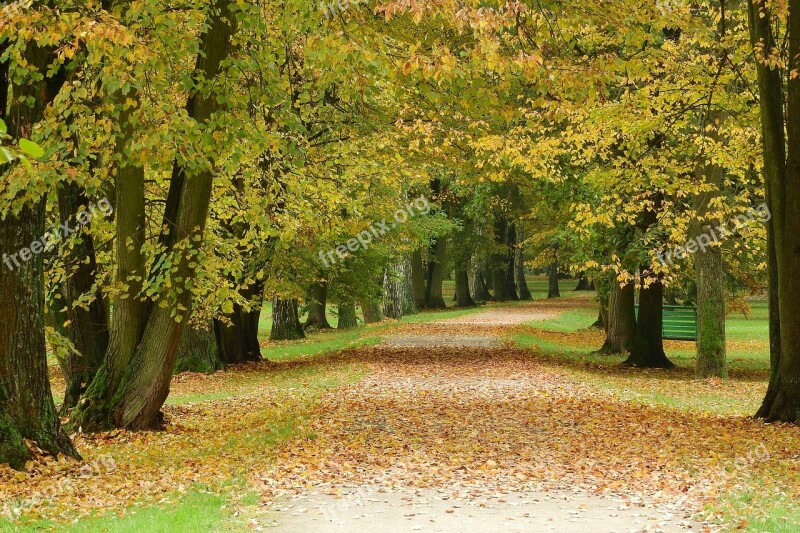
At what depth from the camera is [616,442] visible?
11.3m

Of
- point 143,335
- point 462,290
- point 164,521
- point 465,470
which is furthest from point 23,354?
point 462,290

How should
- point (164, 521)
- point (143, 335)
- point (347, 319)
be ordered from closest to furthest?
point (164, 521), point (143, 335), point (347, 319)

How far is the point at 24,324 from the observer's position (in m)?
9.58

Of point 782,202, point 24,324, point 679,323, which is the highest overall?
point 782,202

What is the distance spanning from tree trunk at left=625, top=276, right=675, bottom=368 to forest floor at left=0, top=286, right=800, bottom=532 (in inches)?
155

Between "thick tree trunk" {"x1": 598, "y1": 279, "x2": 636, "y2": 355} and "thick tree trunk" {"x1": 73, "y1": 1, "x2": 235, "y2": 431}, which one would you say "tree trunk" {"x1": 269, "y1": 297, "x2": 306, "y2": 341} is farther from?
"thick tree trunk" {"x1": 73, "y1": 1, "x2": 235, "y2": 431}

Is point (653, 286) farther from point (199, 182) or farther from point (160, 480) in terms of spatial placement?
point (160, 480)

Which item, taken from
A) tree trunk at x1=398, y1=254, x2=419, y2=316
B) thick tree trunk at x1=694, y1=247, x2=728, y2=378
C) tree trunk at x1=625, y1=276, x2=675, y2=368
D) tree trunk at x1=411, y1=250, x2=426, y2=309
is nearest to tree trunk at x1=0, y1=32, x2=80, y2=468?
thick tree trunk at x1=694, y1=247, x2=728, y2=378

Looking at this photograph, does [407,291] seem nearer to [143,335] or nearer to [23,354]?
[143,335]

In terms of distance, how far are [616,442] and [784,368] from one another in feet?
9.86

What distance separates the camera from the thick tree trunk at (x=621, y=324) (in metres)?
26.0

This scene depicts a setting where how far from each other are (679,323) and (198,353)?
13.9 meters

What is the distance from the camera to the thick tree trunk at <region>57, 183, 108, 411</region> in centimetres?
1366

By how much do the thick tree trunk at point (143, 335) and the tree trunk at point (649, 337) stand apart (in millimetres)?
14251
